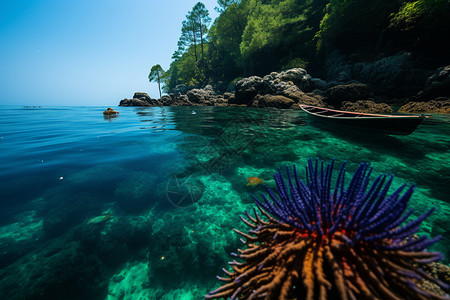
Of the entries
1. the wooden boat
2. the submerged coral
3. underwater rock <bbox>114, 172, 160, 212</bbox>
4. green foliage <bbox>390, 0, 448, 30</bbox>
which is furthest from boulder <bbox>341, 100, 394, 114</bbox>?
A: underwater rock <bbox>114, 172, 160, 212</bbox>

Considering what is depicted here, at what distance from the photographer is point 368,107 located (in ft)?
45.4

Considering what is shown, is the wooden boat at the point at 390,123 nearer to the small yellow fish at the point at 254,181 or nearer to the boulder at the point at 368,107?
the small yellow fish at the point at 254,181

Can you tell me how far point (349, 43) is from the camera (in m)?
25.9

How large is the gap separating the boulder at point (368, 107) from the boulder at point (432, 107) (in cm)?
153

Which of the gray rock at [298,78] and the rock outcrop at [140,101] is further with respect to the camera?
the rock outcrop at [140,101]

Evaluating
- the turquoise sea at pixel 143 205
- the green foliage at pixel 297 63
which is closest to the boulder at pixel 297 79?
the green foliage at pixel 297 63

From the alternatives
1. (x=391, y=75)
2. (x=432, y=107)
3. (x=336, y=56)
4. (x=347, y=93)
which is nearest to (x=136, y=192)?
(x=347, y=93)

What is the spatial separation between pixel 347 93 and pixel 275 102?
278 inches

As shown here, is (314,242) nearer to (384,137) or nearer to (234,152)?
(234,152)

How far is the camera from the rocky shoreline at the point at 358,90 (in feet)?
42.5

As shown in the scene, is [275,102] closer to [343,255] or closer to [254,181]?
[254,181]

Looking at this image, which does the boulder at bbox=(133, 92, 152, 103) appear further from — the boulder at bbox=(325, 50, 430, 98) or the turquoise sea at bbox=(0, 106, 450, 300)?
Result: the boulder at bbox=(325, 50, 430, 98)

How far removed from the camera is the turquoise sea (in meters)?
2.35

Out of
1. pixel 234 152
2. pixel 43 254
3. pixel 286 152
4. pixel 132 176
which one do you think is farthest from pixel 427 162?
pixel 43 254
